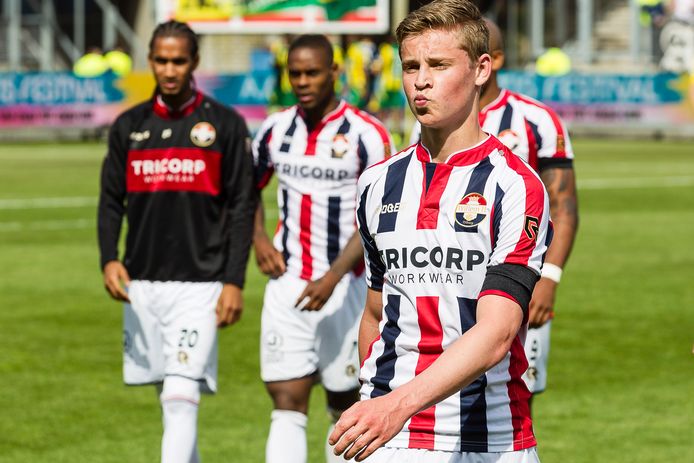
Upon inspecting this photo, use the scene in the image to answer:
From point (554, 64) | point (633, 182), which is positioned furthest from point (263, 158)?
point (554, 64)

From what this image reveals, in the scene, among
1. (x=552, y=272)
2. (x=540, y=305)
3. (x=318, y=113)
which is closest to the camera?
(x=540, y=305)

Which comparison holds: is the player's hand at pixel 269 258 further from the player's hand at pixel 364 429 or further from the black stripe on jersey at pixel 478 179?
the player's hand at pixel 364 429

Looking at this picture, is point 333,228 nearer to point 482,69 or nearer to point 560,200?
point 560,200

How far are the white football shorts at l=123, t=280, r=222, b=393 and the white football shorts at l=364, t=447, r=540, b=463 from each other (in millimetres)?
2882

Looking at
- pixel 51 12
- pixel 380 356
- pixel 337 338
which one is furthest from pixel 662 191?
pixel 51 12

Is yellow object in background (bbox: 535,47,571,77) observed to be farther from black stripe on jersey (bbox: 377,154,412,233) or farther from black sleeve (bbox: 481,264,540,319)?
black sleeve (bbox: 481,264,540,319)

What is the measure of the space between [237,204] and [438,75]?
3259 mm

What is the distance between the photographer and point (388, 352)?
455cm

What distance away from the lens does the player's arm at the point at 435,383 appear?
3555 mm

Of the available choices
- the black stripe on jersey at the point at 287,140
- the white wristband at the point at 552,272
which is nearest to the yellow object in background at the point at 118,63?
the black stripe on jersey at the point at 287,140

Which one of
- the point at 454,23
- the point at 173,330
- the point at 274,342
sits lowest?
the point at 274,342

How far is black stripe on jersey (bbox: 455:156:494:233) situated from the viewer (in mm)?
4285

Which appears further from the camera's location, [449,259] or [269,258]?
[269,258]

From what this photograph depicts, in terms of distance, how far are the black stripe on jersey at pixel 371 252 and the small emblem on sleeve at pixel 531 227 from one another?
55 cm
